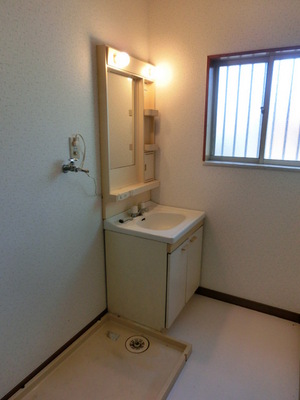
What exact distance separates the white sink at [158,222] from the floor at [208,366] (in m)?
0.76

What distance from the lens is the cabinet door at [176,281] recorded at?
6.28 feet

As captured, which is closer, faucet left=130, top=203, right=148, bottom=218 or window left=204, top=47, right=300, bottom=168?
window left=204, top=47, right=300, bottom=168

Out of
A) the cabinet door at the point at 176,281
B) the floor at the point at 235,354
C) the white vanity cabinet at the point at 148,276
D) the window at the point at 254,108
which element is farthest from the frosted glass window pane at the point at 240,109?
the floor at the point at 235,354

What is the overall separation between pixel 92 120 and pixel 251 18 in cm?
130

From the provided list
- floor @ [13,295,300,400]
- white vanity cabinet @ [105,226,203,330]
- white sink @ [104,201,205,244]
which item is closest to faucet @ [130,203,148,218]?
white sink @ [104,201,205,244]

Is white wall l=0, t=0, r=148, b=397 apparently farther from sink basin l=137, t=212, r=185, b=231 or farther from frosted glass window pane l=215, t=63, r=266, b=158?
frosted glass window pane l=215, t=63, r=266, b=158

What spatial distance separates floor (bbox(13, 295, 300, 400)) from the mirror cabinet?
99 centimetres

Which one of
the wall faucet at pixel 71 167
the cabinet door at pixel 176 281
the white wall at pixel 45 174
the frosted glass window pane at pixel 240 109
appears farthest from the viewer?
the frosted glass window pane at pixel 240 109

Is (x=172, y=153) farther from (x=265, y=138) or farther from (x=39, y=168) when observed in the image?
(x=39, y=168)

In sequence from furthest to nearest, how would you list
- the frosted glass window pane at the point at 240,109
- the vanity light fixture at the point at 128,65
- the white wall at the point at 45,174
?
the frosted glass window pane at the point at 240,109, the vanity light fixture at the point at 128,65, the white wall at the point at 45,174

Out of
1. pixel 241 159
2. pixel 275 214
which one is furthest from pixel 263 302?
pixel 241 159

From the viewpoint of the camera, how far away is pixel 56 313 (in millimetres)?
1767

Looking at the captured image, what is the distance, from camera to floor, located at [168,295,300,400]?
5.37 ft

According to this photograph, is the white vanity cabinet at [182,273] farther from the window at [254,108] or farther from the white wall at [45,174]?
the window at [254,108]
